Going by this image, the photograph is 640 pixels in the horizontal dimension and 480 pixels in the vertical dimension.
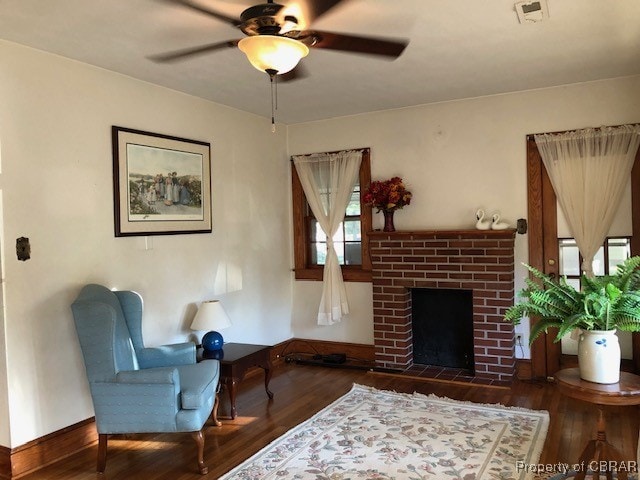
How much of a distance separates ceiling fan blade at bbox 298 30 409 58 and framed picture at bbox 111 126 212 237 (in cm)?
172

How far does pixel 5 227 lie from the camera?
3.10 meters

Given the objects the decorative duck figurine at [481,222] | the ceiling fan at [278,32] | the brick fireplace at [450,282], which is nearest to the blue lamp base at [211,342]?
the brick fireplace at [450,282]

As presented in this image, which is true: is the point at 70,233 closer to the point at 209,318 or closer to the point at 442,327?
the point at 209,318

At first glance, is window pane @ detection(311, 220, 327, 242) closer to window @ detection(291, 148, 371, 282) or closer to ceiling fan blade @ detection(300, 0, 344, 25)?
window @ detection(291, 148, 371, 282)

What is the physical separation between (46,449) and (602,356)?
3.29m

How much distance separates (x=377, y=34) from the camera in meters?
3.09

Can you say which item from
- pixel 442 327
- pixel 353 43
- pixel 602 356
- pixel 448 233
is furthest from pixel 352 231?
pixel 602 356

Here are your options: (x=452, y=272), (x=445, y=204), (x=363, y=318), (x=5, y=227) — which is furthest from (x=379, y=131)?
(x=5, y=227)

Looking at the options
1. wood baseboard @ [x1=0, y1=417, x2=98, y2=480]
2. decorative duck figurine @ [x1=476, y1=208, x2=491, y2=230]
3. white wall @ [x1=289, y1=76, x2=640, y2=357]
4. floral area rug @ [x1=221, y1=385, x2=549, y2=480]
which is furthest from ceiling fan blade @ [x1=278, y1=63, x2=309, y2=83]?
wood baseboard @ [x1=0, y1=417, x2=98, y2=480]

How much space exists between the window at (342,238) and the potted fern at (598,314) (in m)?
2.84

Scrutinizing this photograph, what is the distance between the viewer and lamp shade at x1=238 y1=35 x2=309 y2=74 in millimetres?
2344

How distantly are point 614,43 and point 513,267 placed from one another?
2.01m

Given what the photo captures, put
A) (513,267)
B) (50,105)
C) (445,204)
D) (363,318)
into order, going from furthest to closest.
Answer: (363,318) < (445,204) < (513,267) < (50,105)

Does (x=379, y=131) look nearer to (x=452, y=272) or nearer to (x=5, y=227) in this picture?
(x=452, y=272)
